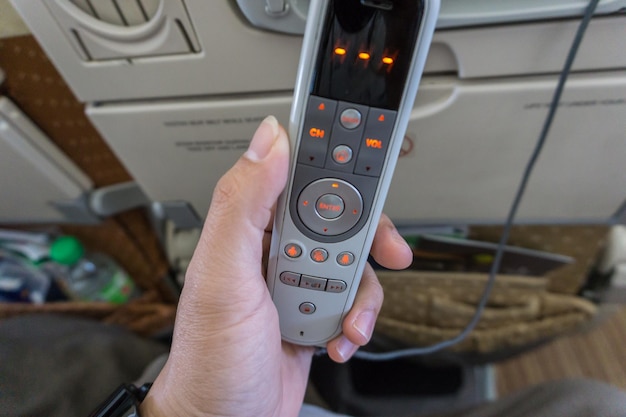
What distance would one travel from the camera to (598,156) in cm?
50

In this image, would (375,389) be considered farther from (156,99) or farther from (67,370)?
(156,99)

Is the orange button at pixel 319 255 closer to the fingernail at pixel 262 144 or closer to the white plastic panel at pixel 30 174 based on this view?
the fingernail at pixel 262 144

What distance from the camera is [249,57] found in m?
0.42

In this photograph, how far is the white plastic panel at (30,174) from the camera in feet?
1.74

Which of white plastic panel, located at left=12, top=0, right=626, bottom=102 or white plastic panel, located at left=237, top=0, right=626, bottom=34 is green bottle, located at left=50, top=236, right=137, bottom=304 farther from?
white plastic panel, located at left=237, top=0, right=626, bottom=34

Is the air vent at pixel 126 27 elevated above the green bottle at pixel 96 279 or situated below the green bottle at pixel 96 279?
above

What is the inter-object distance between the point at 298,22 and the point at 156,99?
7.6 inches

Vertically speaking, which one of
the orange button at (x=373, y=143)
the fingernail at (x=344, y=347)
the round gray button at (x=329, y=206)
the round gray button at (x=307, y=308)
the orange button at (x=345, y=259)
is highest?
the orange button at (x=373, y=143)

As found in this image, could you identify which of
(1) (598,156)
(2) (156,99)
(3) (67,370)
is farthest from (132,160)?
(1) (598,156)

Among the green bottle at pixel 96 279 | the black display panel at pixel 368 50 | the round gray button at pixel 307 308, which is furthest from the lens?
the green bottle at pixel 96 279

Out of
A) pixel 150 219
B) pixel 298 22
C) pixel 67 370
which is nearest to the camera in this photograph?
pixel 298 22

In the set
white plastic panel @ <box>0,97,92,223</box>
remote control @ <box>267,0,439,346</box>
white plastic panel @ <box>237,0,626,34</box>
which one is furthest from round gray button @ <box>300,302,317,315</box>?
white plastic panel @ <box>0,97,92,223</box>

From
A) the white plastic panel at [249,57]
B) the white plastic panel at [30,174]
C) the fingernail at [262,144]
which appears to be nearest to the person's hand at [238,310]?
the fingernail at [262,144]

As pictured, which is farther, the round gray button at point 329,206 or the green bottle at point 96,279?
the green bottle at point 96,279
